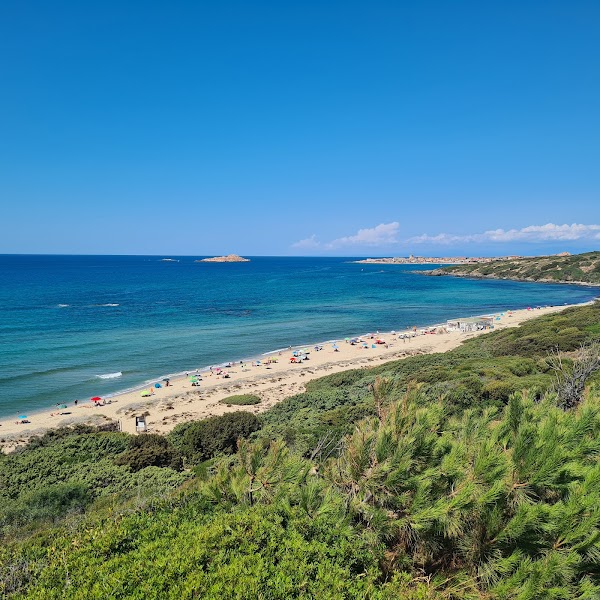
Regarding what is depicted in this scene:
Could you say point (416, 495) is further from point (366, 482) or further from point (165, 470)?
point (165, 470)

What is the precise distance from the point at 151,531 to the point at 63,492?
21.6ft

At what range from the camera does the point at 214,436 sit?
47.4ft

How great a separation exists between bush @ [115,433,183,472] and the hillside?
99.4 metres

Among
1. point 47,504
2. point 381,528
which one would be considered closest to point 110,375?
point 47,504

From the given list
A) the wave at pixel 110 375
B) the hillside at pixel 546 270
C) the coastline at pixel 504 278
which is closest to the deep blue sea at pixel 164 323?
the wave at pixel 110 375

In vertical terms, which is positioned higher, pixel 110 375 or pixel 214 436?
pixel 214 436

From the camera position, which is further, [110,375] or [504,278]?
[504,278]

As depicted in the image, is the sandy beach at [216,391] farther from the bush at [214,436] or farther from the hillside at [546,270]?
the hillside at [546,270]

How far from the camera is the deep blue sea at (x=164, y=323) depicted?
28.4m

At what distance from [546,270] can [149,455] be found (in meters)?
113

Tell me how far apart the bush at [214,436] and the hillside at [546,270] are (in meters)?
96.6

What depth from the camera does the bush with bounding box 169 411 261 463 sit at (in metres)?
14.0

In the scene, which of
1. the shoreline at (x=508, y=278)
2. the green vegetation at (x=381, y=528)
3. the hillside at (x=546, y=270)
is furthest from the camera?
the hillside at (x=546, y=270)

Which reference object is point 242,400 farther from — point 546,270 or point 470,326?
point 546,270
